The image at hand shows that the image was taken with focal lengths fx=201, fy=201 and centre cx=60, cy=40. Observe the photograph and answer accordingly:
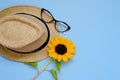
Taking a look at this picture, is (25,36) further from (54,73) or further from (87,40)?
(87,40)

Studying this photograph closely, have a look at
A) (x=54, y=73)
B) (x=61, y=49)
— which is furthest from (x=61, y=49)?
(x=54, y=73)

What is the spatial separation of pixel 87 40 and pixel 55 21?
222 millimetres

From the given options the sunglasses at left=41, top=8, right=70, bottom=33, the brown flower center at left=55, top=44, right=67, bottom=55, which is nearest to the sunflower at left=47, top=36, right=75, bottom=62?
the brown flower center at left=55, top=44, right=67, bottom=55

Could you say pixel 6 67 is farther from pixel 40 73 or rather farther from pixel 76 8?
pixel 76 8

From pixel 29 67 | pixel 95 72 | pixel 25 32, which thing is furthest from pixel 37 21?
pixel 95 72

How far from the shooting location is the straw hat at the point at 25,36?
1.06 m

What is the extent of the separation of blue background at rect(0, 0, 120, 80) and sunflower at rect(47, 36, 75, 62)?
0.26ft

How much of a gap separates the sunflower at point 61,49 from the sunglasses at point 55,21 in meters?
0.11

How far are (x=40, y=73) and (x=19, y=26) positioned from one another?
28 centimetres

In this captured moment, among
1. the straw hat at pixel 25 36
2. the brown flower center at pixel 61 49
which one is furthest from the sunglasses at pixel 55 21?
the brown flower center at pixel 61 49

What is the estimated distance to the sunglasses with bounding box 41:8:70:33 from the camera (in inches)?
47.5

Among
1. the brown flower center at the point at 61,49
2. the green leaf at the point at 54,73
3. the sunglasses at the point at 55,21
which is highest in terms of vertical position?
the sunglasses at the point at 55,21

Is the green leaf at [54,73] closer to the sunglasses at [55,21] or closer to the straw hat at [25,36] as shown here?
the straw hat at [25,36]

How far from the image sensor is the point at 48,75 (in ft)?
3.65
